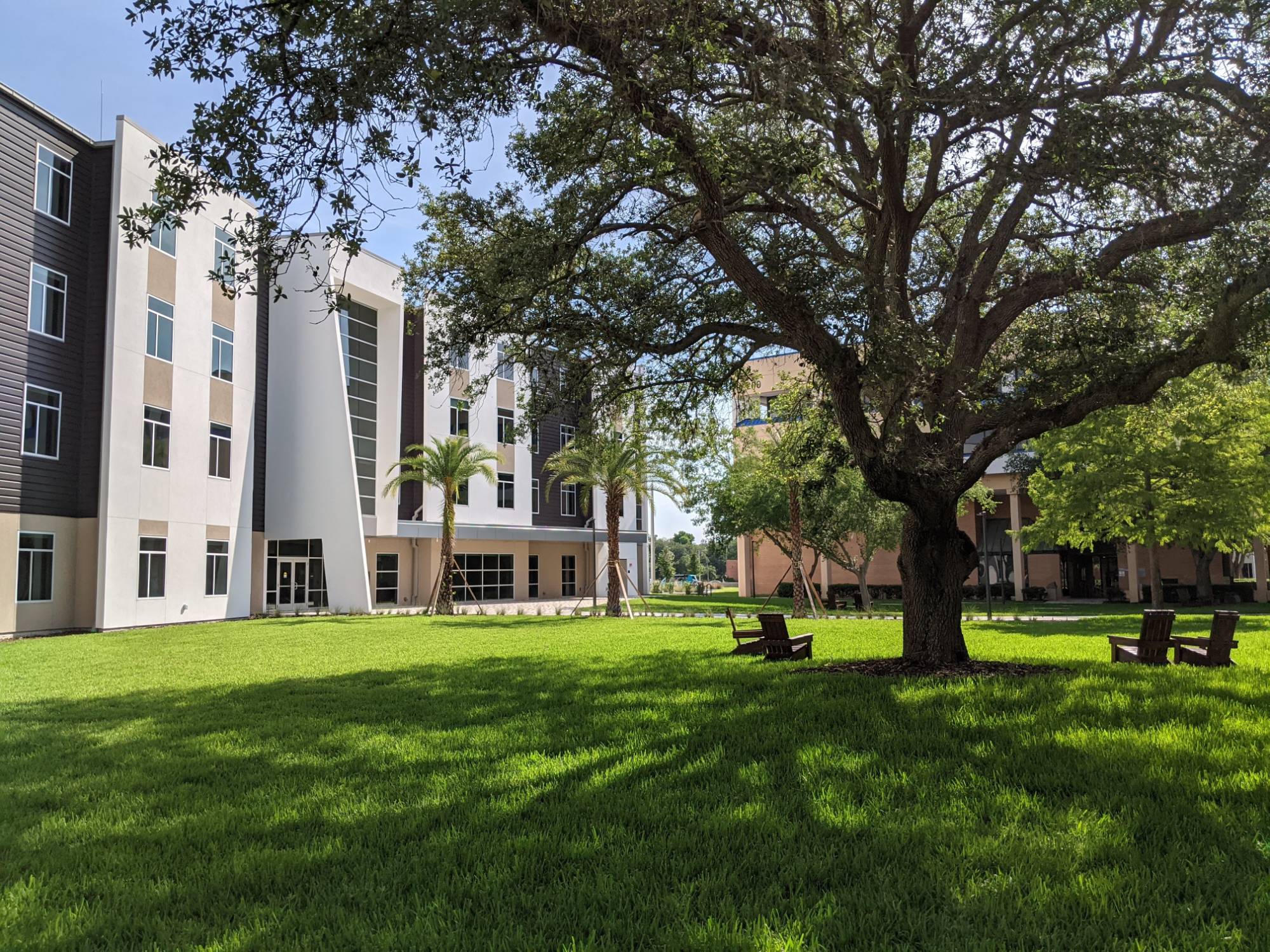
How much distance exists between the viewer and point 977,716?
725 cm

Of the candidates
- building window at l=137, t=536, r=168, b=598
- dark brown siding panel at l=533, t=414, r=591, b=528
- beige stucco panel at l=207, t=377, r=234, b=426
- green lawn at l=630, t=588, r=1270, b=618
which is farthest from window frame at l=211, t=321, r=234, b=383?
dark brown siding panel at l=533, t=414, r=591, b=528

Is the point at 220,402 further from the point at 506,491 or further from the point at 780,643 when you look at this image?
the point at 780,643

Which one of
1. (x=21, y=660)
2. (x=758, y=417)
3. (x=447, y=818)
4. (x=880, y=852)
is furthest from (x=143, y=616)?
(x=880, y=852)

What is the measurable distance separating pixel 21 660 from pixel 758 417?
50.1ft

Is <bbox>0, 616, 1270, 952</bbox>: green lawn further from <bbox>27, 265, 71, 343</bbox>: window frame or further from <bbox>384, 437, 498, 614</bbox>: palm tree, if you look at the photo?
<bbox>384, 437, 498, 614</bbox>: palm tree

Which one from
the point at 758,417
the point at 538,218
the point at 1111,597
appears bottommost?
the point at 1111,597

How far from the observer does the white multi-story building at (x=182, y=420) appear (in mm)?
23203

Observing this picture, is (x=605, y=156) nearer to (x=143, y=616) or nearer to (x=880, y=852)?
(x=880, y=852)

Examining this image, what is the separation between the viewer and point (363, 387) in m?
38.3

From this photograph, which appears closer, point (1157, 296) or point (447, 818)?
point (447, 818)

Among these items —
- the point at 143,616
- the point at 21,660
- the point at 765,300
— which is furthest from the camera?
the point at 143,616

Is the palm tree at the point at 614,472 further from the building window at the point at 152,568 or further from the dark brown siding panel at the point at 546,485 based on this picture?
the dark brown siding panel at the point at 546,485

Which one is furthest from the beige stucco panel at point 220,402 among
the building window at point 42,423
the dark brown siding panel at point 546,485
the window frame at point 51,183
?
the dark brown siding panel at point 546,485

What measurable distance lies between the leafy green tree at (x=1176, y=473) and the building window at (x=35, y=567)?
93.7 ft
